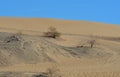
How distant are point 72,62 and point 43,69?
3.10m

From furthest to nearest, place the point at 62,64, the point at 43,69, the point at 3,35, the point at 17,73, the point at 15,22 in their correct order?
the point at 15,22 → the point at 3,35 → the point at 62,64 → the point at 43,69 → the point at 17,73

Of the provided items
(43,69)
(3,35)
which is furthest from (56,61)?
(3,35)

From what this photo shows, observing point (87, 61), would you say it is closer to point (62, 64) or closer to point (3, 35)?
point (62, 64)

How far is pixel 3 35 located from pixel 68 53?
6521 millimetres

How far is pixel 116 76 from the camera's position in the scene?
21156mm

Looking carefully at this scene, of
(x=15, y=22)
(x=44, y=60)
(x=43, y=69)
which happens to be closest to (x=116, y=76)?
(x=43, y=69)

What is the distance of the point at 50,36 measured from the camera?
3512 centimetres

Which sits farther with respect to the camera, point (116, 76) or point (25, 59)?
point (25, 59)

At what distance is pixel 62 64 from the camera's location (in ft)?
82.6

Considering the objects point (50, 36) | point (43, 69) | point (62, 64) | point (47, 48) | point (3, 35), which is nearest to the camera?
point (43, 69)

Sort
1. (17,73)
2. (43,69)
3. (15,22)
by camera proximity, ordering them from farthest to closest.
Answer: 1. (15,22)
2. (43,69)
3. (17,73)

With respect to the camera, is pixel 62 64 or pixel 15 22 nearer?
pixel 62 64

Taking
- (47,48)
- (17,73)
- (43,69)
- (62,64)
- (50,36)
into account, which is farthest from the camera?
(50,36)

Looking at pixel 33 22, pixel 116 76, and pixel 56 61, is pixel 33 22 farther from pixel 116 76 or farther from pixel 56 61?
pixel 116 76
